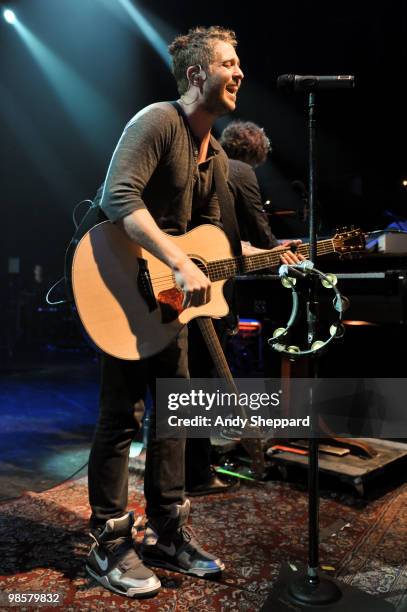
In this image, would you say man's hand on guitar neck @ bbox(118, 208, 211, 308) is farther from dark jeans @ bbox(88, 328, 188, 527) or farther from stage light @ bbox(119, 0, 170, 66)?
stage light @ bbox(119, 0, 170, 66)

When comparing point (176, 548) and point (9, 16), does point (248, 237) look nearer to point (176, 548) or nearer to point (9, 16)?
point (176, 548)

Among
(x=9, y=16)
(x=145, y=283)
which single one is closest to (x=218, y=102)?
(x=145, y=283)

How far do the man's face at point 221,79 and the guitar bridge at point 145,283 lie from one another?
0.63m

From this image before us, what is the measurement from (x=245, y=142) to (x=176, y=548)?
2.37 meters

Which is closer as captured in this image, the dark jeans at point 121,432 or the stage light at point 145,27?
the dark jeans at point 121,432

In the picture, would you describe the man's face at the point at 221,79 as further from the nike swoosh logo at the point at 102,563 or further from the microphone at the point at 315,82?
the nike swoosh logo at the point at 102,563

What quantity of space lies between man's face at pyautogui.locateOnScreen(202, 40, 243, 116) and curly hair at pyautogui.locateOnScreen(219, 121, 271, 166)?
54.3 inches

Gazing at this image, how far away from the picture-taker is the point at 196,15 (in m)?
6.53

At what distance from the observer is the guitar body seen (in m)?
1.68

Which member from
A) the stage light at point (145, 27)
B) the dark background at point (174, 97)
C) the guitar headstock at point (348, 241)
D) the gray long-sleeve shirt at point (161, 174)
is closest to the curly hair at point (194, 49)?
the gray long-sleeve shirt at point (161, 174)

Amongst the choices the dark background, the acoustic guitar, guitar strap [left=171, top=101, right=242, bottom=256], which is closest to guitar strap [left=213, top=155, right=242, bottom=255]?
guitar strap [left=171, top=101, right=242, bottom=256]

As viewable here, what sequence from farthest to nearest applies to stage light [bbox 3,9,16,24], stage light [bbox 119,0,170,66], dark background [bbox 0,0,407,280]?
stage light [bbox 3,9,16,24]
stage light [bbox 119,0,170,66]
dark background [bbox 0,0,407,280]

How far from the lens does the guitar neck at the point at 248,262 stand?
6.30 ft

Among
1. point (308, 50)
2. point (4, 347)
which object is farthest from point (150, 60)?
point (4, 347)
